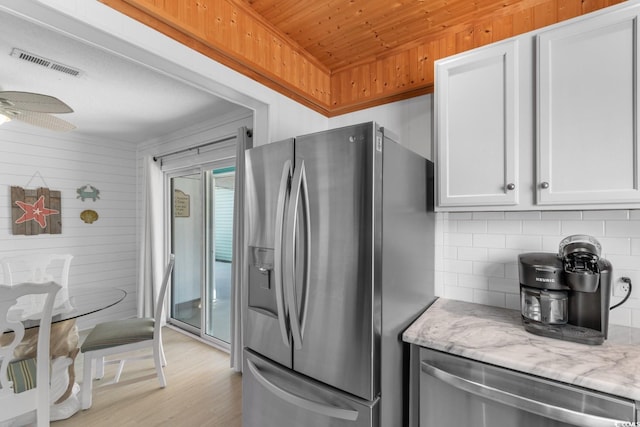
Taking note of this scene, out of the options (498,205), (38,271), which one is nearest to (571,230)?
(498,205)

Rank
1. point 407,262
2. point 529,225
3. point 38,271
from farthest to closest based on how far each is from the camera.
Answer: point 38,271 → point 529,225 → point 407,262

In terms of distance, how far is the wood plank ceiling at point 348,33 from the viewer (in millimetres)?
1546

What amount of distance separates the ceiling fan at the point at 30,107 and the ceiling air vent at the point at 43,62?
0.37m

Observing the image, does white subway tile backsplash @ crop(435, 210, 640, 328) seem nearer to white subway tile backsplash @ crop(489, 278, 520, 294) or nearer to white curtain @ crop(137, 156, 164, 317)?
white subway tile backsplash @ crop(489, 278, 520, 294)

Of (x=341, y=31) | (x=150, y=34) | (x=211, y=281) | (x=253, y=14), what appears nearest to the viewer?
(x=150, y=34)

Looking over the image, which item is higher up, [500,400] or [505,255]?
[505,255]

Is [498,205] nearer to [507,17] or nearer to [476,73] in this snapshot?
[476,73]

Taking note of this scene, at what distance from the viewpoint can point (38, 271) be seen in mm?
3195

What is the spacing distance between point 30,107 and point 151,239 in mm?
2376

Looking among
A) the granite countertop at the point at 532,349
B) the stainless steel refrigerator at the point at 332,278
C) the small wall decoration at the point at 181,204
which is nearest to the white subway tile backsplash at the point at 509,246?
the granite countertop at the point at 532,349

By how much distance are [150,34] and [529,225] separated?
7.29 ft

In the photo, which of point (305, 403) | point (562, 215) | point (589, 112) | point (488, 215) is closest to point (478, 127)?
point (589, 112)

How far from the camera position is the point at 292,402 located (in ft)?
4.47

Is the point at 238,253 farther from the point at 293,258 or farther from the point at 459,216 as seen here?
the point at 459,216
